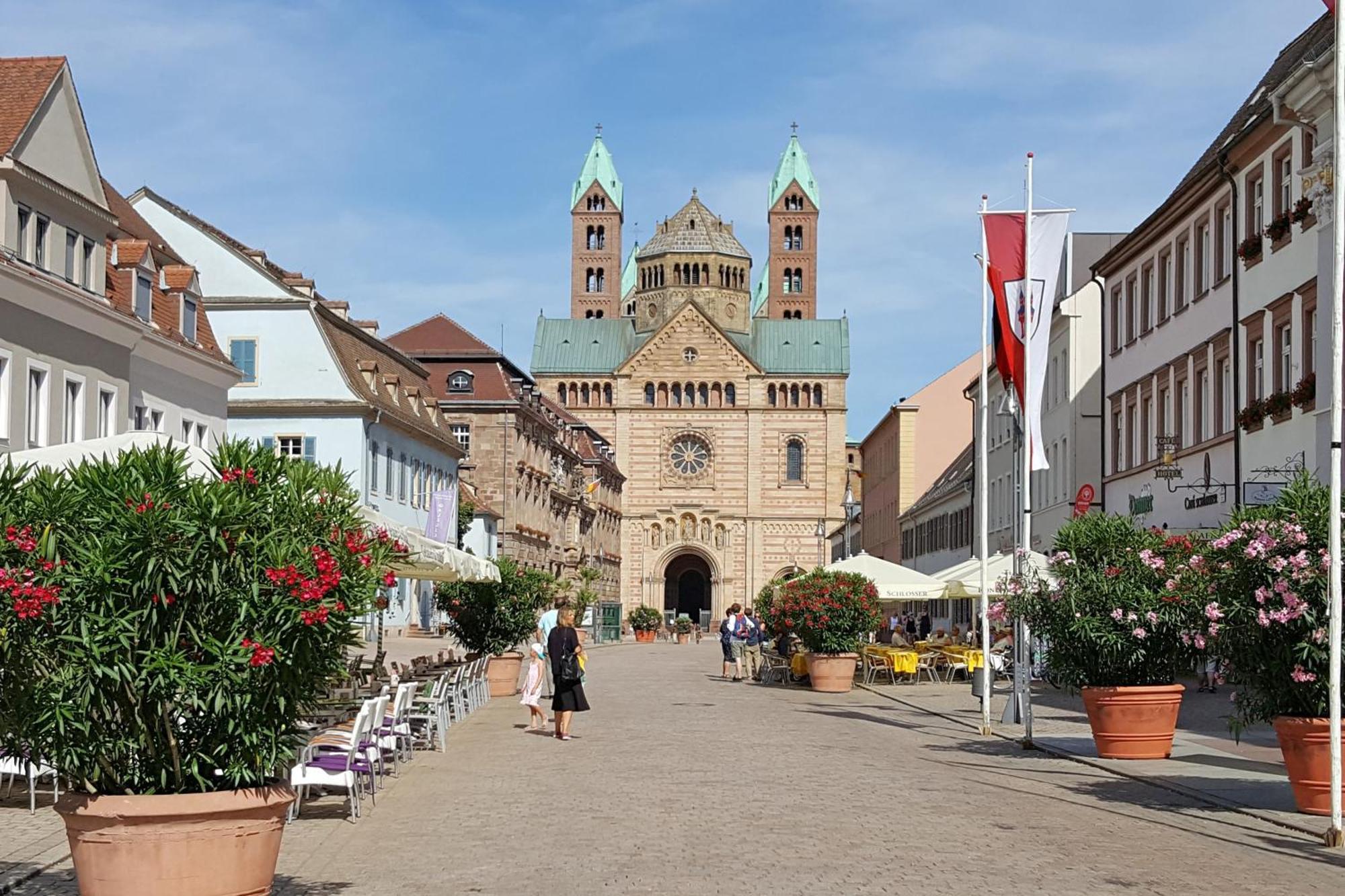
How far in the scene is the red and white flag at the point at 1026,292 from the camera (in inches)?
886

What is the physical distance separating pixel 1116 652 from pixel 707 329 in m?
97.6

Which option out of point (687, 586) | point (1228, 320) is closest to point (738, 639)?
point (1228, 320)

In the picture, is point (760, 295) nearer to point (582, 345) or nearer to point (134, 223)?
point (582, 345)

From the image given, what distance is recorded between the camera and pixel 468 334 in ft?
263

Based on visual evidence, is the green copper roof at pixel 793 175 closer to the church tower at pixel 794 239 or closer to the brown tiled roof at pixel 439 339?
the church tower at pixel 794 239

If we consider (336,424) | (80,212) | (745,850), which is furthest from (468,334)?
(745,850)

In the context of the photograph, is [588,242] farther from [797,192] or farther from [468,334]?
[468,334]

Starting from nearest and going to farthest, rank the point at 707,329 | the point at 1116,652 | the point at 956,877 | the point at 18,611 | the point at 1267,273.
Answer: the point at 18,611
the point at 956,877
the point at 1116,652
the point at 1267,273
the point at 707,329

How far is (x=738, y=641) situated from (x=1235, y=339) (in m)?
13.7

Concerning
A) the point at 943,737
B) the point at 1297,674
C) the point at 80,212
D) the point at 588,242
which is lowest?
the point at 943,737

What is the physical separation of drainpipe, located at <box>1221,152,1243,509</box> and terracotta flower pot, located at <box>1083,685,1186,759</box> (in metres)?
12.3

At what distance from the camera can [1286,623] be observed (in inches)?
515

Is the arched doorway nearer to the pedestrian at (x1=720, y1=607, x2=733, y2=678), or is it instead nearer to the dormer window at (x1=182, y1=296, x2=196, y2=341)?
the pedestrian at (x1=720, y1=607, x2=733, y2=678)

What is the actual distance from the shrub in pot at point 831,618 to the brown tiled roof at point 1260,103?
32.1ft
